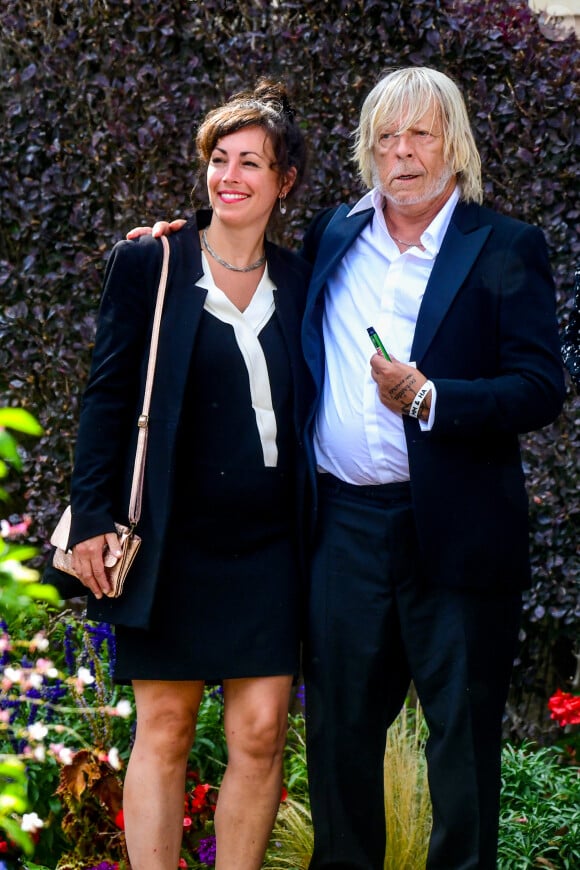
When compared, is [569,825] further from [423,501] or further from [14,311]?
[14,311]

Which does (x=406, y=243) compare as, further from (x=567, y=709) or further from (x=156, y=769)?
(x=567, y=709)

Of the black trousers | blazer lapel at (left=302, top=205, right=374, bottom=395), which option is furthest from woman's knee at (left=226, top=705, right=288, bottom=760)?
blazer lapel at (left=302, top=205, right=374, bottom=395)

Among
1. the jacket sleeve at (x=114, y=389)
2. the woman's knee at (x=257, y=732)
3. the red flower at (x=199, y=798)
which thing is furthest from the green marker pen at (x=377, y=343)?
the red flower at (x=199, y=798)

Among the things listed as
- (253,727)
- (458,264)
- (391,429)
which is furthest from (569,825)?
(458,264)

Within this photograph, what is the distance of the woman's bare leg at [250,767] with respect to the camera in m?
3.11

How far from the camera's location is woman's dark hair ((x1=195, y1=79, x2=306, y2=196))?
3.16 metres

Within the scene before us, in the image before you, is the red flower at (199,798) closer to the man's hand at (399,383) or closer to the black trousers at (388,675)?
the black trousers at (388,675)

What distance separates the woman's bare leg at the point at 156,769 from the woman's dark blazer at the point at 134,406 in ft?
0.78


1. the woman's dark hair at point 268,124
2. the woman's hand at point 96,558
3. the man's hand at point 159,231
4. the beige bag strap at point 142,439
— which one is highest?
the woman's dark hair at point 268,124

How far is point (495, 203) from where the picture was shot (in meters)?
4.58

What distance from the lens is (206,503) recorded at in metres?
3.07

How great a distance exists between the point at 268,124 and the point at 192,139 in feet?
5.13

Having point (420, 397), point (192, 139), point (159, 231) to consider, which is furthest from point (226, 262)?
point (192, 139)

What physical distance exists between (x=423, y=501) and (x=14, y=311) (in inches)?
97.2
